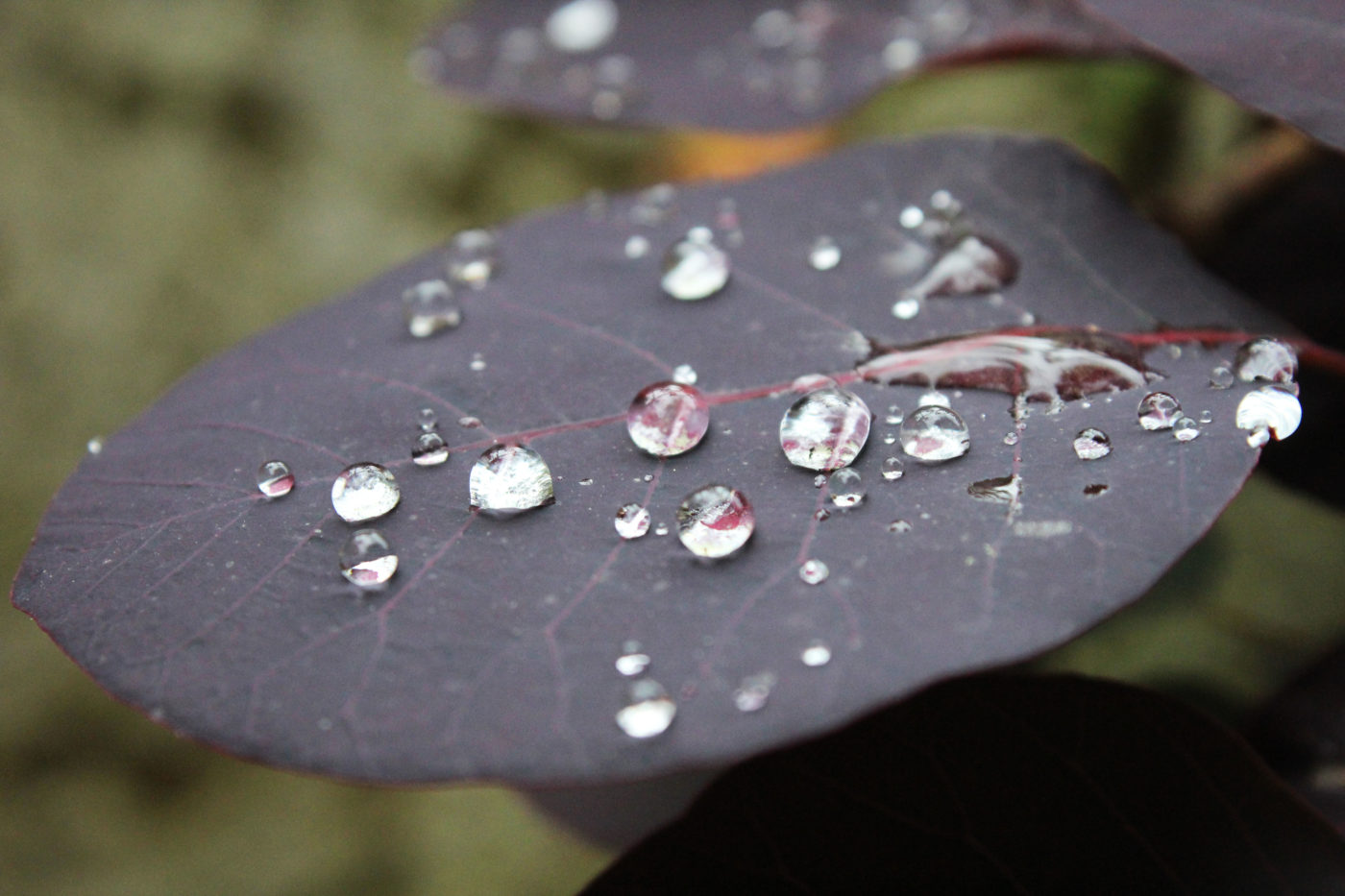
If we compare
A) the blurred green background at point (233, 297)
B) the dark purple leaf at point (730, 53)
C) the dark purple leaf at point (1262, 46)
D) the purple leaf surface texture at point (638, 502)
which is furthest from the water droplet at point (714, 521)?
the blurred green background at point (233, 297)

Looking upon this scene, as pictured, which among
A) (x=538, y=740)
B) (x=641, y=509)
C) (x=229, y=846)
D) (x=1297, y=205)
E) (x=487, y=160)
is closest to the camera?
(x=538, y=740)

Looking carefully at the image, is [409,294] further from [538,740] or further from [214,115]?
[214,115]

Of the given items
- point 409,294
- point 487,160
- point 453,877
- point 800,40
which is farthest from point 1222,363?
point 487,160

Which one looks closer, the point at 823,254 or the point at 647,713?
the point at 647,713

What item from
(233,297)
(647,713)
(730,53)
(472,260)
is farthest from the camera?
(233,297)

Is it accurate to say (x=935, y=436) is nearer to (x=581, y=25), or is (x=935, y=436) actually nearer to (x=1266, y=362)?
(x=1266, y=362)

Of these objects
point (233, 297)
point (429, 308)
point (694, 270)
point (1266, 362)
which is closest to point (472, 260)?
point (429, 308)
